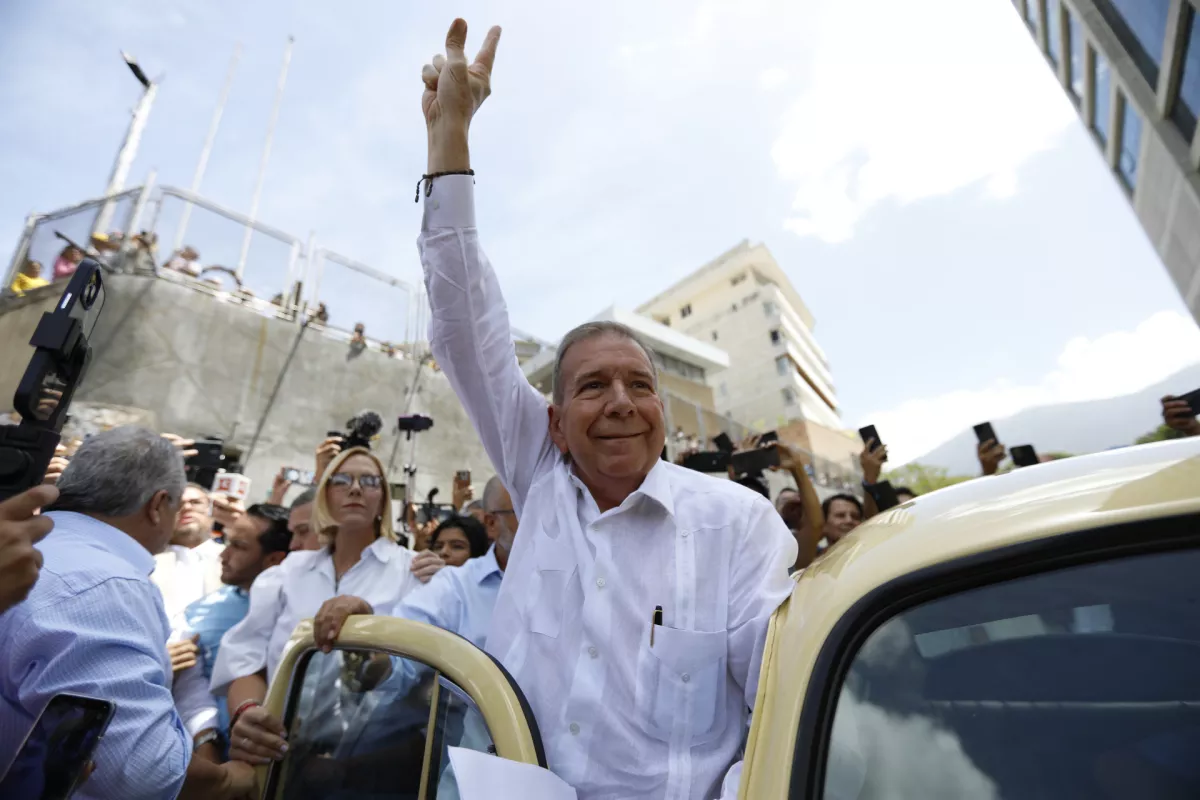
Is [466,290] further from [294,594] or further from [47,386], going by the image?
[294,594]

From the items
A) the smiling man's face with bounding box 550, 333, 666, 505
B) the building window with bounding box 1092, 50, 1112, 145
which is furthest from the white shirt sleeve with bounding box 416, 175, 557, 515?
the building window with bounding box 1092, 50, 1112, 145

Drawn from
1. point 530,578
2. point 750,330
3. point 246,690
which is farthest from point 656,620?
point 750,330

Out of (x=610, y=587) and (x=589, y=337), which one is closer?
(x=610, y=587)

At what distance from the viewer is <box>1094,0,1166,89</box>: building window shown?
7680 millimetres

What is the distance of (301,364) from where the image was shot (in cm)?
1232

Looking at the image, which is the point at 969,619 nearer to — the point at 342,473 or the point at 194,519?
the point at 342,473

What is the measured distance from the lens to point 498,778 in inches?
41.8

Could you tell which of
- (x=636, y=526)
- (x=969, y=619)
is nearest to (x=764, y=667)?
(x=969, y=619)

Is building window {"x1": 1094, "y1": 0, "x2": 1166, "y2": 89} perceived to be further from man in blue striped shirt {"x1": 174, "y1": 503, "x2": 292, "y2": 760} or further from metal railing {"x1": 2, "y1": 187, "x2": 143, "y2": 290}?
metal railing {"x1": 2, "y1": 187, "x2": 143, "y2": 290}

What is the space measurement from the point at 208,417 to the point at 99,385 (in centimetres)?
160

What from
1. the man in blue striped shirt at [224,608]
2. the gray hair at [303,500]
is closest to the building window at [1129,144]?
the gray hair at [303,500]

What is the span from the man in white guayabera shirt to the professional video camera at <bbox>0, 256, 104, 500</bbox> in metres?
0.89

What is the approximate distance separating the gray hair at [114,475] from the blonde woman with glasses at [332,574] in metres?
0.72

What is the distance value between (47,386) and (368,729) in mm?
1216
